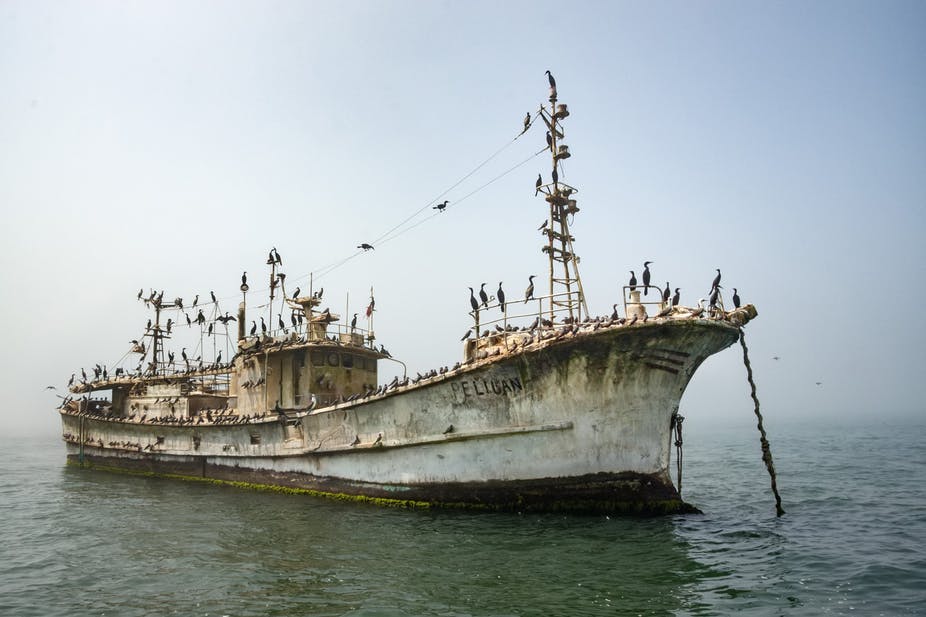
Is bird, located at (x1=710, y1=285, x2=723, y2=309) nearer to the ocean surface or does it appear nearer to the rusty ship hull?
the rusty ship hull

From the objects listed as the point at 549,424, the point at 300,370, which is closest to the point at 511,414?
the point at 549,424

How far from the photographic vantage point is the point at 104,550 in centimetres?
1402

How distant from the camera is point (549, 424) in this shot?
1473 cm

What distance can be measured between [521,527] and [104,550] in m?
9.87

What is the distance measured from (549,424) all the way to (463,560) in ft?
14.1

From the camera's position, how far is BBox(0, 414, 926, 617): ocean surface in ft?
31.5

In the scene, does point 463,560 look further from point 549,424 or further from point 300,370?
point 300,370

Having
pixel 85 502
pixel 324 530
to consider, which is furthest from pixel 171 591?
pixel 85 502

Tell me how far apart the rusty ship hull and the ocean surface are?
2.28 ft

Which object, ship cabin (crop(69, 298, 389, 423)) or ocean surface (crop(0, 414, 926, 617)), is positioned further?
ship cabin (crop(69, 298, 389, 423))

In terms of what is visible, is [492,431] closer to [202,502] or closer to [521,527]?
[521,527]

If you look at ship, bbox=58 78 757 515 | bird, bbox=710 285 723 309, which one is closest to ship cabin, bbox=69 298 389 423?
ship, bbox=58 78 757 515

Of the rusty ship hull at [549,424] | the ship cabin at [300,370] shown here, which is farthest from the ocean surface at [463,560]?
the ship cabin at [300,370]

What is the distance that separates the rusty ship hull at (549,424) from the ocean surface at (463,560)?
0.69 m
